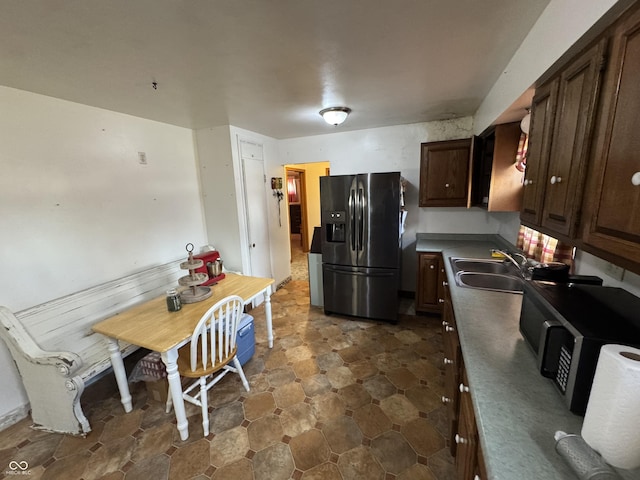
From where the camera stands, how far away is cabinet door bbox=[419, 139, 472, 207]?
2.70 m

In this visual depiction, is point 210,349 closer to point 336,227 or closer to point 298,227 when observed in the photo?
point 336,227

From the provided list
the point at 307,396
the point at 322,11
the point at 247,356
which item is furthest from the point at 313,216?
the point at 322,11

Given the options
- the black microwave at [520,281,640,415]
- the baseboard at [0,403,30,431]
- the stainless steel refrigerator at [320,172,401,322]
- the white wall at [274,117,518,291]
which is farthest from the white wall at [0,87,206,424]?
the black microwave at [520,281,640,415]

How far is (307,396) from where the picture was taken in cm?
207

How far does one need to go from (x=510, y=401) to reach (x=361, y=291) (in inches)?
87.8

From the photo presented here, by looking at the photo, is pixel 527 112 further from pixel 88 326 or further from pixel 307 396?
pixel 88 326

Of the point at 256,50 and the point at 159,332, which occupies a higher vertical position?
the point at 256,50

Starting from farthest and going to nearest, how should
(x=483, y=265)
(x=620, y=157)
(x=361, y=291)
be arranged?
1. (x=361, y=291)
2. (x=483, y=265)
3. (x=620, y=157)

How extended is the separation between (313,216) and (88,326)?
4410 mm

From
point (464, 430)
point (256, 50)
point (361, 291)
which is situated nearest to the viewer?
point (464, 430)

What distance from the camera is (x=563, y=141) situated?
42.3 inches

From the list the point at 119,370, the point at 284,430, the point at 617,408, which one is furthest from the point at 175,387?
the point at 617,408

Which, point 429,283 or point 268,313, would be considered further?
point 429,283

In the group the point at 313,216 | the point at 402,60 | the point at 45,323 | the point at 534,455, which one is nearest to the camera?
the point at 534,455
